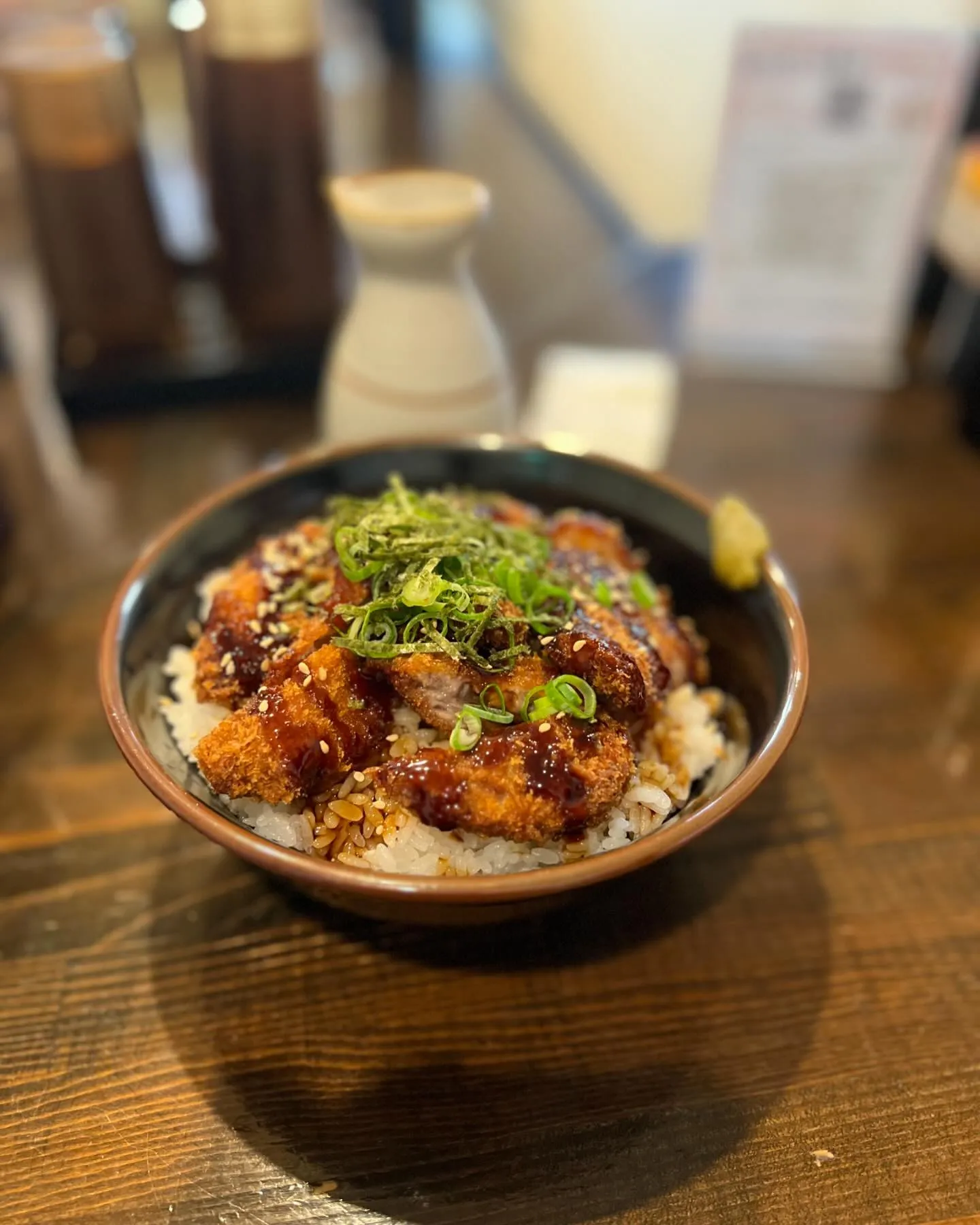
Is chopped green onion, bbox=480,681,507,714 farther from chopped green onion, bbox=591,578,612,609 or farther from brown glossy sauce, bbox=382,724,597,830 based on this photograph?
chopped green onion, bbox=591,578,612,609

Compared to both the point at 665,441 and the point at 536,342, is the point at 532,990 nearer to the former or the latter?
the point at 665,441

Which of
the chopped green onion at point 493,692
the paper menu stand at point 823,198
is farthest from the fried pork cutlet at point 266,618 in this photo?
the paper menu stand at point 823,198

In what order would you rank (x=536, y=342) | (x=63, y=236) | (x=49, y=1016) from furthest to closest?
(x=536, y=342), (x=63, y=236), (x=49, y=1016)

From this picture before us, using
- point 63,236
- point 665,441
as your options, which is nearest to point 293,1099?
point 665,441

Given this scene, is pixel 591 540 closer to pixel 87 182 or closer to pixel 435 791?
pixel 435 791

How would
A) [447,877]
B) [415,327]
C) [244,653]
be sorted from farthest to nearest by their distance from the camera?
[415,327] → [244,653] → [447,877]

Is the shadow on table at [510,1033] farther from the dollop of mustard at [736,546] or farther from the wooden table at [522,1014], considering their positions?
the dollop of mustard at [736,546]

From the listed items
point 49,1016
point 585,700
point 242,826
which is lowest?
point 49,1016

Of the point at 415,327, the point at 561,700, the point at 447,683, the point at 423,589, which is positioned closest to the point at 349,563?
the point at 423,589
